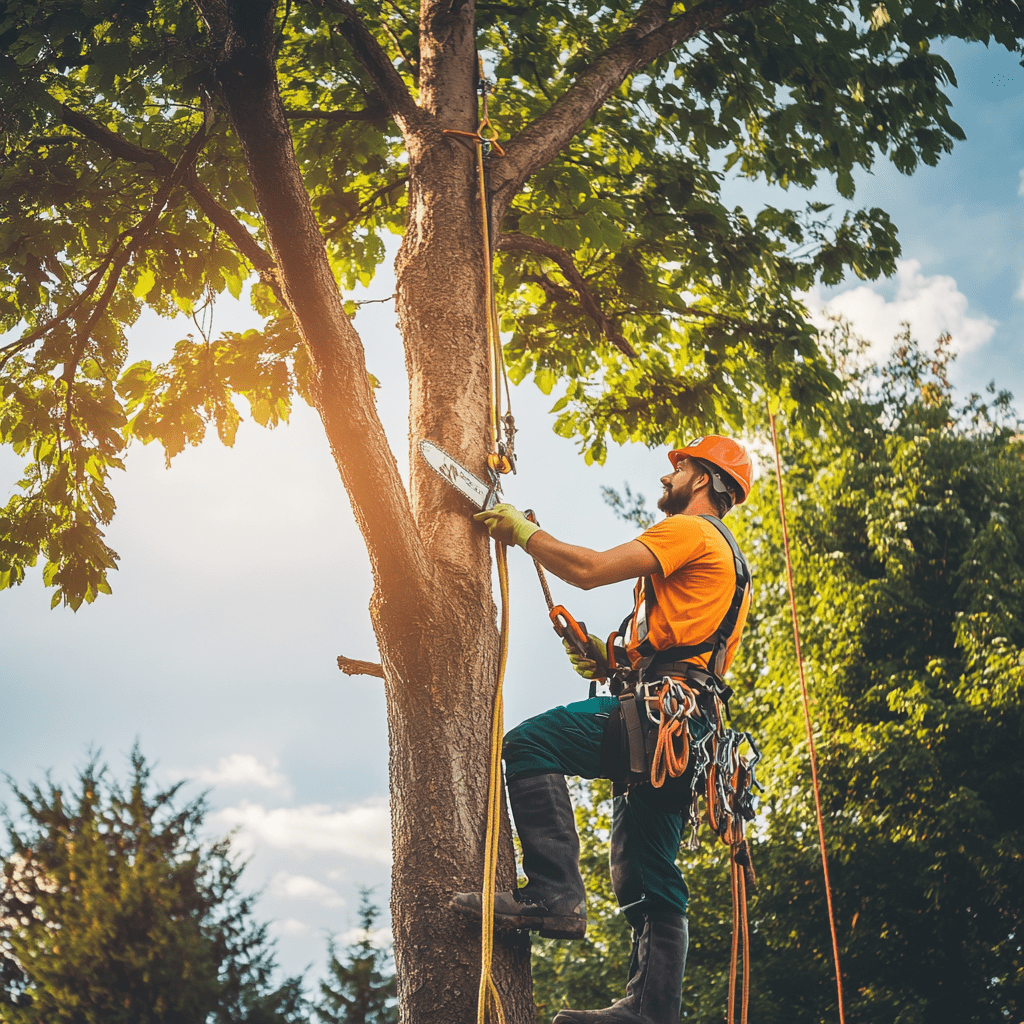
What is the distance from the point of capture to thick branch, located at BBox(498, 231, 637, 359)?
4.38 m

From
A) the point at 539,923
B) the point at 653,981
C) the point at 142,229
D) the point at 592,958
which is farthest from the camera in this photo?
the point at 592,958

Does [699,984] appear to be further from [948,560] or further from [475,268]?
[475,268]

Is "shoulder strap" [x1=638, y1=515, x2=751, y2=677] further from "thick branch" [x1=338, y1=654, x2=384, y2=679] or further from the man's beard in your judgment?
"thick branch" [x1=338, y1=654, x2=384, y2=679]

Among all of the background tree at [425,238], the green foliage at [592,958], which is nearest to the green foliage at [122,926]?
the green foliage at [592,958]

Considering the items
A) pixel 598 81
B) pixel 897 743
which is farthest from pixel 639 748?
pixel 897 743

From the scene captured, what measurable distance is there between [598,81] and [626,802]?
3.29 m

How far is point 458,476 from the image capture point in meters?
2.70

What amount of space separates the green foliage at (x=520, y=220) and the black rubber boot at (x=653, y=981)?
3499 mm

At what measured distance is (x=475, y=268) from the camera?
3211mm

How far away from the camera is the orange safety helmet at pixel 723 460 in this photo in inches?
118

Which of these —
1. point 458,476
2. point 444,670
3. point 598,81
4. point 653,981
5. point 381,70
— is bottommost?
point 653,981

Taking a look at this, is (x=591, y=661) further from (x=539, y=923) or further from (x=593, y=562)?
(x=539, y=923)

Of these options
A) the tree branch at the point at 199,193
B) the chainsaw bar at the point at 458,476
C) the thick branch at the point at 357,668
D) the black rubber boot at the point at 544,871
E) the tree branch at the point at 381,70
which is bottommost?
the black rubber boot at the point at 544,871

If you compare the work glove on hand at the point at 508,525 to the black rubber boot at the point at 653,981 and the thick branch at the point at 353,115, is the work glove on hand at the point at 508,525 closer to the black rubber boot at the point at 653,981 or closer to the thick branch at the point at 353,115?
the black rubber boot at the point at 653,981
